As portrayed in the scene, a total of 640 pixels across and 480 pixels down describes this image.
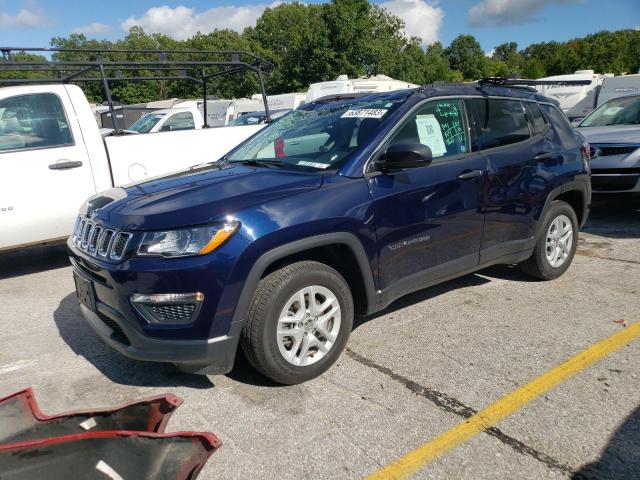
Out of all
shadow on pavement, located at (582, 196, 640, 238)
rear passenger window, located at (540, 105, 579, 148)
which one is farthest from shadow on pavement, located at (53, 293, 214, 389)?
shadow on pavement, located at (582, 196, 640, 238)

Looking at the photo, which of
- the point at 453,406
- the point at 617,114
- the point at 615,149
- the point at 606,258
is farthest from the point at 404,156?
the point at 617,114

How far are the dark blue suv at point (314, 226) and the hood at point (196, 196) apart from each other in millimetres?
12

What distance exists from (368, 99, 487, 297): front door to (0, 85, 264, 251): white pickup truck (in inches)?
139

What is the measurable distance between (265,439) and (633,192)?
636 centimetres

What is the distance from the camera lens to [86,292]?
3.38 meters

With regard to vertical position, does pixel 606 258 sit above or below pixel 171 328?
below

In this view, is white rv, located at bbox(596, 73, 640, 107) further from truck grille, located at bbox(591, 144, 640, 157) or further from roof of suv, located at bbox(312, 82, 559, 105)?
roof of suv, located at bbox(312, 82, 559, 105)

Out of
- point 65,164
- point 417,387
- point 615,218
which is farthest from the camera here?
point 615,218

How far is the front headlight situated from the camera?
2877mm

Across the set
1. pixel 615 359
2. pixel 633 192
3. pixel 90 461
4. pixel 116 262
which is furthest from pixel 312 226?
pixel 633 192

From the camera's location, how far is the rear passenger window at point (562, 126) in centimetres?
500

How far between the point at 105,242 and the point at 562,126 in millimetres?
4149

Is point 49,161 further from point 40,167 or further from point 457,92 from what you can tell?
point 457,92

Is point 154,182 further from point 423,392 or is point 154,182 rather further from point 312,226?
point 423,392
